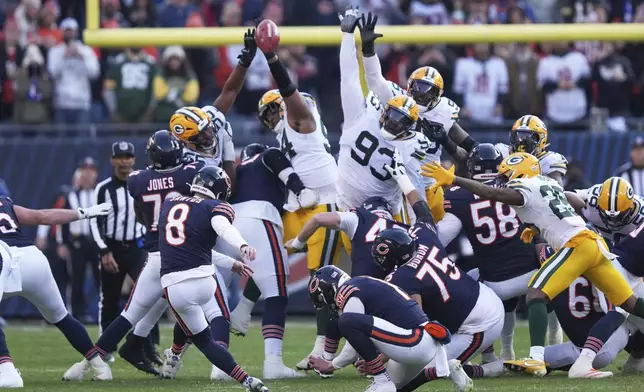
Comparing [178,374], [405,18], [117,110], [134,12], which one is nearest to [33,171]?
[117,110]

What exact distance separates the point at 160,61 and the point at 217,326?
8.12 meters

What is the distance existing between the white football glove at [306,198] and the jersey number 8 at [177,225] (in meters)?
1.50

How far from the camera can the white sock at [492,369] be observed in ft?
29.9

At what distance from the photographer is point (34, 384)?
881 centimetres

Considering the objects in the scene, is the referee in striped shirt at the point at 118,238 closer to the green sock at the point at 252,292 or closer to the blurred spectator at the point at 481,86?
the green sock at the point at 252,292

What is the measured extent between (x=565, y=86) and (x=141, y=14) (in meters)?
5.17

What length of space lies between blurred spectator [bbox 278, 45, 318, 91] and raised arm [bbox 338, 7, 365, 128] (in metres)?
5.97

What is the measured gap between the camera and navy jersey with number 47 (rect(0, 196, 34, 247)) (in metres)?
8.82

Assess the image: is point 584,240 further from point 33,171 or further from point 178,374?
point 33,171

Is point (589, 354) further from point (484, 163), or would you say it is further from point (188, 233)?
point (188, 233)

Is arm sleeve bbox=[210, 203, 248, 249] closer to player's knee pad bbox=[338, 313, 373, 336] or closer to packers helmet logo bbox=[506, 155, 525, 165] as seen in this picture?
player's knee pad bbox=[338, 313, 373, 336]

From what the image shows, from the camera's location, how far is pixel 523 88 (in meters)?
15.5

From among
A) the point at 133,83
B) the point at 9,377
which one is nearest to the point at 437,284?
the point at 9,377

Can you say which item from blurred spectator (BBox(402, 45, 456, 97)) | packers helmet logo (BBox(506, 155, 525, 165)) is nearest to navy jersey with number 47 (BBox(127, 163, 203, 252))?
packers helmet logo (BBox(506, 155, 525, 165))
